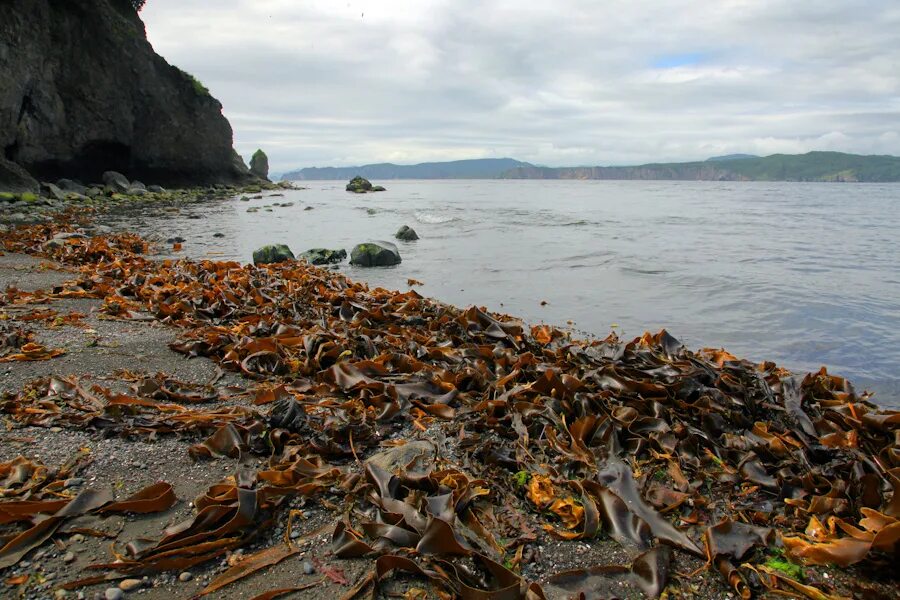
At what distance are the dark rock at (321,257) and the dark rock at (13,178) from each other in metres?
13.1

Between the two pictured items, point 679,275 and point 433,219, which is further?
point 433,219

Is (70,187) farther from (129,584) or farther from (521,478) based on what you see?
(521,478)

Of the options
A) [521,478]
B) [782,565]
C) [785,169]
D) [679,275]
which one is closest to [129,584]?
[521,478]

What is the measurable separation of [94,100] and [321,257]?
19360 millimetres

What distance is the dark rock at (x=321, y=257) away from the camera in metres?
10.5

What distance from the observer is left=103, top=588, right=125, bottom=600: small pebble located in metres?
1.62

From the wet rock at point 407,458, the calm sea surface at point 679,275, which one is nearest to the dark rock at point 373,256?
the calm sea surface at point 679,275

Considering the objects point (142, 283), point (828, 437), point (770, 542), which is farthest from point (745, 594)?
point (142, 283)

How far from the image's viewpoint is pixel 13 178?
17688 mm

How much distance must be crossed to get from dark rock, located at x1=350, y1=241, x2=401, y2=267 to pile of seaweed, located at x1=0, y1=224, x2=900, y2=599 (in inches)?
234

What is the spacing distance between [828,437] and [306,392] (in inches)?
115

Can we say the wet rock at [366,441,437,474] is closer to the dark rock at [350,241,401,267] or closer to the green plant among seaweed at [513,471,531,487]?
the green plant among seaweed at [513,471,531,487]

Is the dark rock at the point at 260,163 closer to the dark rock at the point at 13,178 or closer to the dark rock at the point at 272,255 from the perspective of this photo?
the dark rock at the point at 13,178

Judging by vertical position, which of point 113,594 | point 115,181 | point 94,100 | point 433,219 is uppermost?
point 94,100
